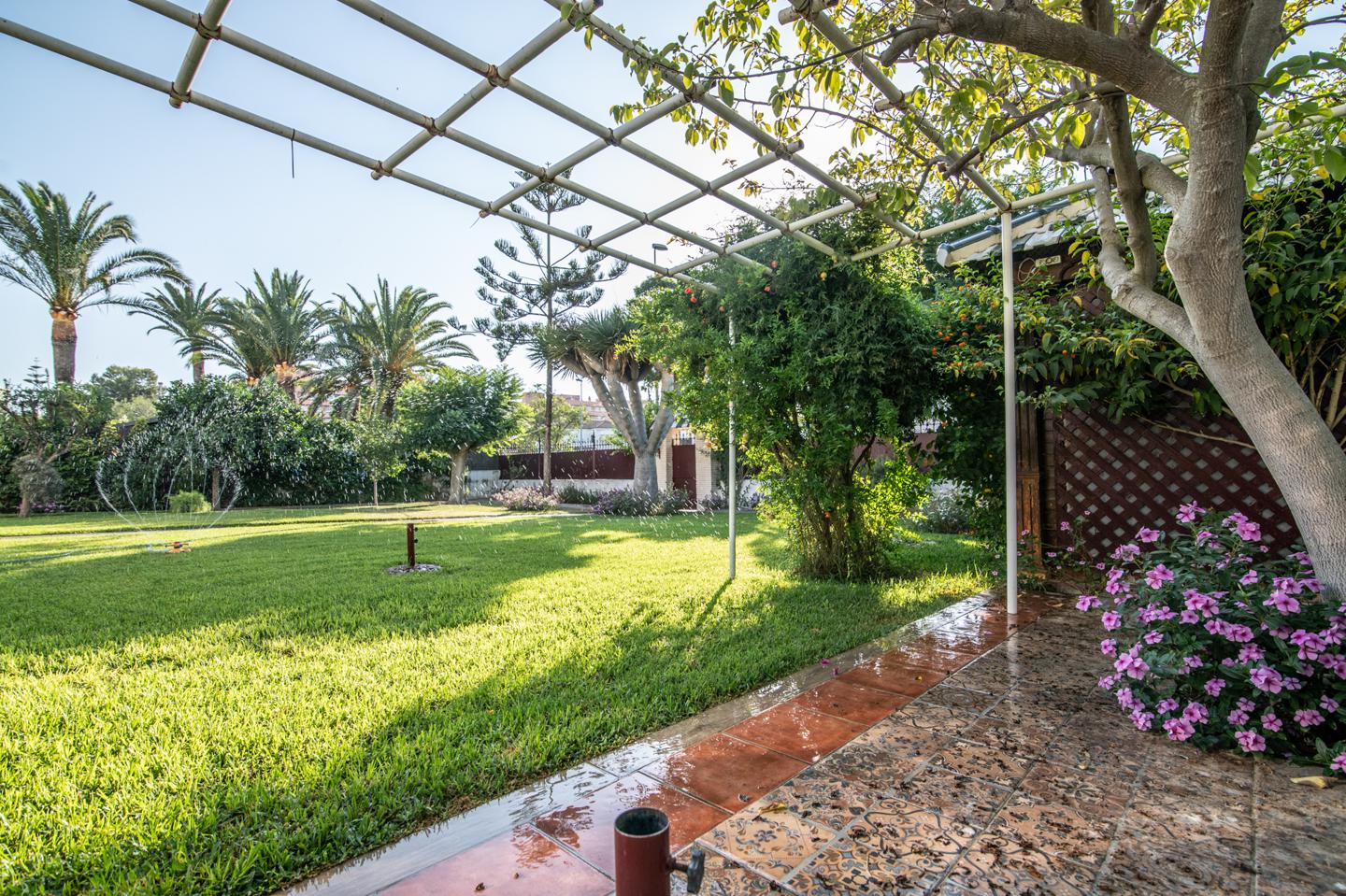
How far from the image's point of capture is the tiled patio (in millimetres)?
1514

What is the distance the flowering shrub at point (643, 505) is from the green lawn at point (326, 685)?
6988mm

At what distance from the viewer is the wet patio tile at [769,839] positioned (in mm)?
1574

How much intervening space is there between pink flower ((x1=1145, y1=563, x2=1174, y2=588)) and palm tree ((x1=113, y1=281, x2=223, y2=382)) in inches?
848

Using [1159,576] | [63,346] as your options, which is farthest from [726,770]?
[63,346]

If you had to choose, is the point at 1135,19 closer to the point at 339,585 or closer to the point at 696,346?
the point at 696,346

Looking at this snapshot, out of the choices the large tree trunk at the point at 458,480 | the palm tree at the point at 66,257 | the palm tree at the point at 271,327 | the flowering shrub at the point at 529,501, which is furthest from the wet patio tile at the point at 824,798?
the palm tree at the point at 271,327

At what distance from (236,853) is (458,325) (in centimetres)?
2206

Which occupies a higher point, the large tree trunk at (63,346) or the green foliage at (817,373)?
the large tree trunk at (63,346)

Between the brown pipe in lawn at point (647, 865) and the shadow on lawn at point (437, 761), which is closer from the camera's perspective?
the brown pipe in lawn at point (647, 865)

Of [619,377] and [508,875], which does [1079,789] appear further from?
[619,377]

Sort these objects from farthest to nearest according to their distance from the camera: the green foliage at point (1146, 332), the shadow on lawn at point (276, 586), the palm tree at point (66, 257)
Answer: the palm tree at point (66, 257) → the shadow on lawn at point (276, 586) → the green foliage at point (1146, 332)

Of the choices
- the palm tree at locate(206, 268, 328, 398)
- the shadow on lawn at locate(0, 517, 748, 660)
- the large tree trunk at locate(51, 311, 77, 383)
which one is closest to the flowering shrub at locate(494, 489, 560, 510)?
the shadow on lawn at locate(0, 517, 748, 660)

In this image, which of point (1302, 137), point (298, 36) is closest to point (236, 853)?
point (298, 36)

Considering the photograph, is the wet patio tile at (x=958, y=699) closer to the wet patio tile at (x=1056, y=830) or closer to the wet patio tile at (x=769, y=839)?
the wet patio tile at (x=1056, y=830)
